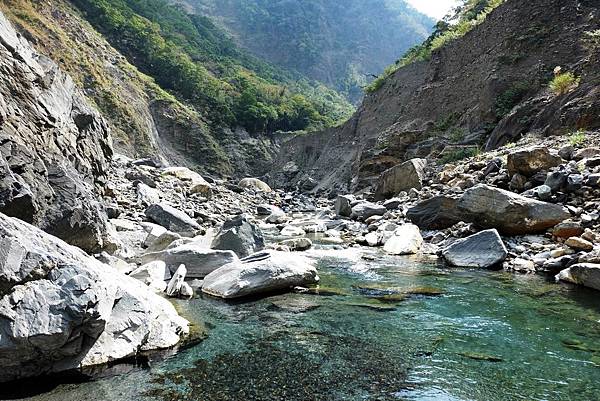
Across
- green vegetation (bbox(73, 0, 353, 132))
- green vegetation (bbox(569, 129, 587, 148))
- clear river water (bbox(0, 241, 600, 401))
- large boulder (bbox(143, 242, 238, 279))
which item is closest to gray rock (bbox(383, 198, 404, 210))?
green vegetation (bbox(569, 129, 587, 148))

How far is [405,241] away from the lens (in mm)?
11688

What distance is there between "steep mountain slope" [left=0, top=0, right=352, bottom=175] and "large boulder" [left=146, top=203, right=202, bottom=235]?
1251 inches

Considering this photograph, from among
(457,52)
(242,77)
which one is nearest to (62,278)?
(457,52)

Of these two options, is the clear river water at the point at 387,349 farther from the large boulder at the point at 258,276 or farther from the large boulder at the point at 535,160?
the large boulder at the point at 535,160

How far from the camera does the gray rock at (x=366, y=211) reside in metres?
16.8

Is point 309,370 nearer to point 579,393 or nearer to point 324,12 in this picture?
point 579,393

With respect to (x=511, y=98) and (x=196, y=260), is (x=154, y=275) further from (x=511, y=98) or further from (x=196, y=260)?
(x=511, y=98)

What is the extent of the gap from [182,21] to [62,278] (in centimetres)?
10163

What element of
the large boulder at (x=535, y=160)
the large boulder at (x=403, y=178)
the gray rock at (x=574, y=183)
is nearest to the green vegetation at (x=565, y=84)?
the large boulder at (x=403, y=178)

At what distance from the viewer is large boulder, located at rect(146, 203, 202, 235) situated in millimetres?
14406

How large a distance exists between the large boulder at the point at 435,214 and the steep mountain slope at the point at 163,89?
3707cm

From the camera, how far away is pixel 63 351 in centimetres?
423

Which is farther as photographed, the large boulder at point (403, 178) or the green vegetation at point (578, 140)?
the large boulder at point (403, 178)

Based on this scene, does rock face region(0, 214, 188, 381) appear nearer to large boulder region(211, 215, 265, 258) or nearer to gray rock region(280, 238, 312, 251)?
large boulder region(211, 215, 265, 258)
